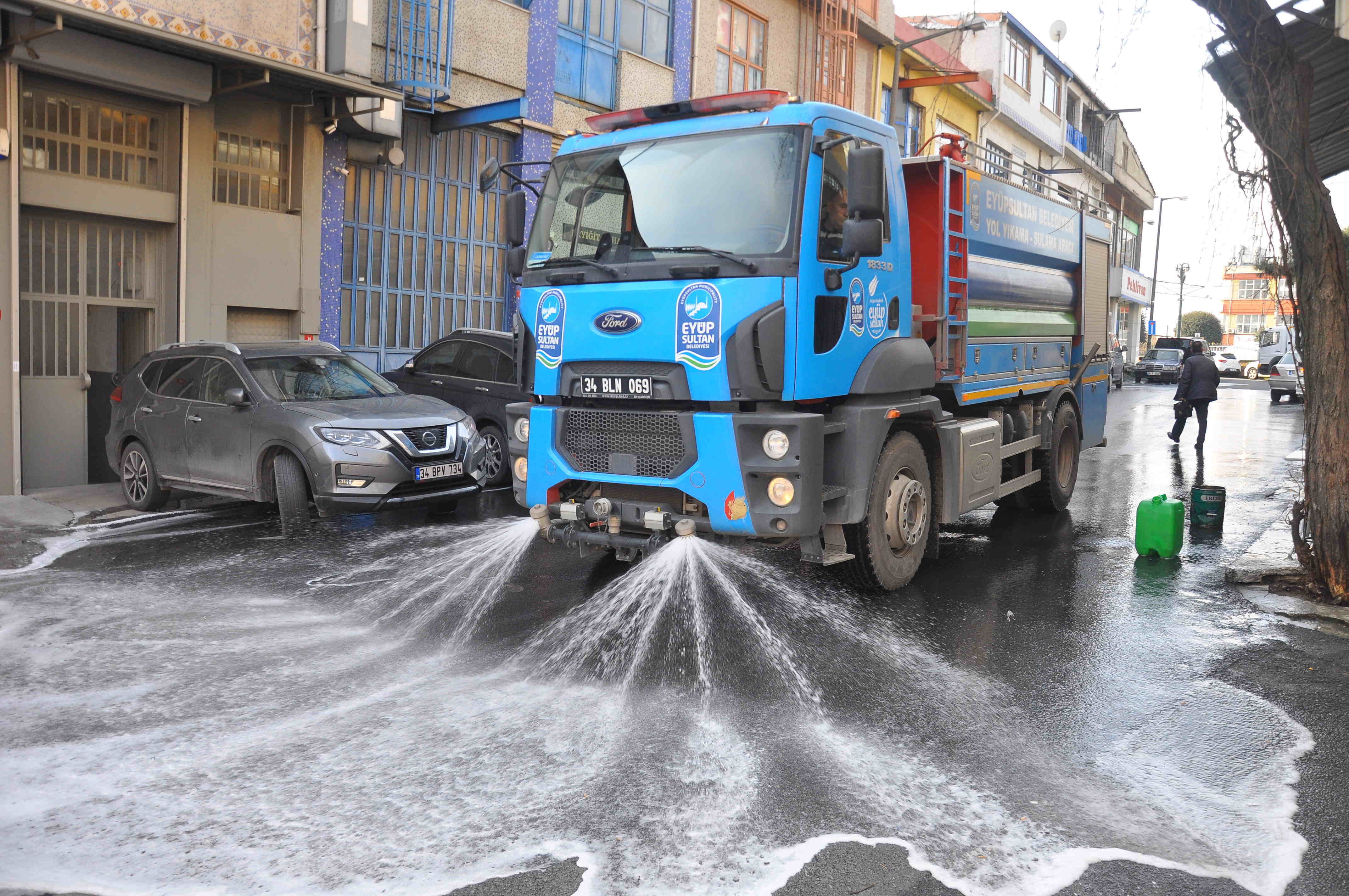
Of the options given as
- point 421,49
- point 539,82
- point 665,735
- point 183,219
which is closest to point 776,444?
point 665,735

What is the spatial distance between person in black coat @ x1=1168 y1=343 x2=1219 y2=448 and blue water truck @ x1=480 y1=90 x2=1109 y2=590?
12535 mm

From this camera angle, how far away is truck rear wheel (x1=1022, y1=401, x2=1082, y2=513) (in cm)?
1080

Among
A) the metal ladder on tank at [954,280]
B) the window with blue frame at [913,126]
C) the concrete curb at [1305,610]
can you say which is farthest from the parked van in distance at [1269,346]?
the metal ladder on tank at [954,280]

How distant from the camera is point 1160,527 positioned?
891cm

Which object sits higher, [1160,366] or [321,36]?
[321,36]

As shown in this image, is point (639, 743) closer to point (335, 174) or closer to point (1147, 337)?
point (335, 174)

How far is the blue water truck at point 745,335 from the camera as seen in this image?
243 inches

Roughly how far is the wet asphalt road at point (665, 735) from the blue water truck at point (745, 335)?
702mm

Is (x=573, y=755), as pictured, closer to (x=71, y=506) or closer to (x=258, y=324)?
(x=71, y=506)

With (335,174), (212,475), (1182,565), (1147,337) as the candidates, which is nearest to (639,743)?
(1182,565)

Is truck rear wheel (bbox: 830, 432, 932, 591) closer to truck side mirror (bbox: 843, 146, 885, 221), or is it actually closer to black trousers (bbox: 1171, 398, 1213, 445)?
truck side mirror (bbox: 843, 146, 885, 221)

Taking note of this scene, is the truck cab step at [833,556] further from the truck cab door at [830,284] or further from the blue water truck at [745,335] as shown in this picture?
Result: the truck cab door at [830,284]

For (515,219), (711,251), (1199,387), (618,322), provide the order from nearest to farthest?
(711,251)
(618,322)
(515,219)
(1199,387)

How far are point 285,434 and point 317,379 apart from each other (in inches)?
44.3
